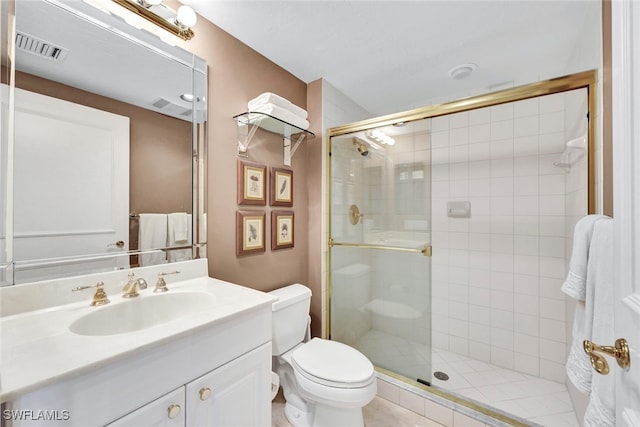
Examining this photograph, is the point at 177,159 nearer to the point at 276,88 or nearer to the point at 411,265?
the point at 276,88

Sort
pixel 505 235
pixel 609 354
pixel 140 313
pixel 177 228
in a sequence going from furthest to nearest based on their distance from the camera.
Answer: pixel 505 235 < pixel 177 228 < pixel 140 313 < pixel 609 354

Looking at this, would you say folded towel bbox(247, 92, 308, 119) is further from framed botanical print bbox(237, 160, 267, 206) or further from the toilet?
the toilet

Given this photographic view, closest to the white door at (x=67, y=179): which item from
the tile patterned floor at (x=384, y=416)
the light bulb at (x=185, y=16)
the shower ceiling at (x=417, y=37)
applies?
the light bulb at (x=185, y=16)

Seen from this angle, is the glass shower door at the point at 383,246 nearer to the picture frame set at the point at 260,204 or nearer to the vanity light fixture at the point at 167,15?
the picture frame set at the point at 260,204

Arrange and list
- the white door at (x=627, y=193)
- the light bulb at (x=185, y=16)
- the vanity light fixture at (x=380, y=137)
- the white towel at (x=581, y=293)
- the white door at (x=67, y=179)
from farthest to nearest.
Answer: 1. the vanity light fixture at (x=380, y=137)
2. the light bulb at (x=185, y=16)
3. the white door at (x=67, y=179)
4. the white towel at (x=581, y=293)
5. the white door at (x=627, y=193)

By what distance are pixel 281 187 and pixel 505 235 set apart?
1818mm

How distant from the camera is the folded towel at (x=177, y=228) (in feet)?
4.23

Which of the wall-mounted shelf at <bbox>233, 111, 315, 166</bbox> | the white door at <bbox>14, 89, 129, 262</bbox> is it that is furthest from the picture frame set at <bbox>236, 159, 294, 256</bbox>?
the white door at <bbox>14, 89, 129, 262</bbox>

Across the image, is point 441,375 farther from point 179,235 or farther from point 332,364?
point 179,235

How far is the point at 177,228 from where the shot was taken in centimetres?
131

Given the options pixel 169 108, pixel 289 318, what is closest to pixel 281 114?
pixel 169 108

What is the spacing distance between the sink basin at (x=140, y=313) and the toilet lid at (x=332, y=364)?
2.15 feet

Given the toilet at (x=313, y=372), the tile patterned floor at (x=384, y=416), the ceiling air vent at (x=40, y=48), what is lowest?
the tile patterned floor at (x=384, y=416)

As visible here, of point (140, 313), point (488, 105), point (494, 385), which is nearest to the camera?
point (140, 313)
